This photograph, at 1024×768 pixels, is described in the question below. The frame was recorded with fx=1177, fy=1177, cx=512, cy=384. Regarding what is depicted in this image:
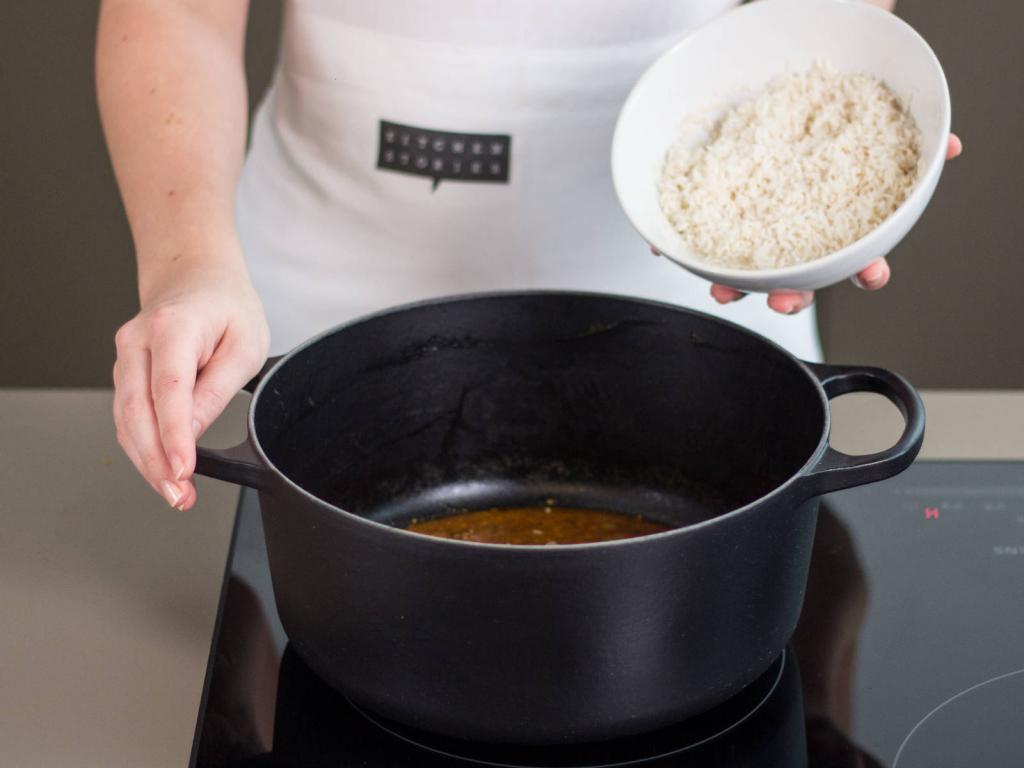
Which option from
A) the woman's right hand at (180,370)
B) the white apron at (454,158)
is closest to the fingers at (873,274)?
the white apron at (454,158)

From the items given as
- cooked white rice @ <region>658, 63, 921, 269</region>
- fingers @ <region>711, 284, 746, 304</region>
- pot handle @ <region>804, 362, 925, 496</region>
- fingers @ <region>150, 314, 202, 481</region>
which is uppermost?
cooked white rice @ <region>658, 63, 921, 269</region>

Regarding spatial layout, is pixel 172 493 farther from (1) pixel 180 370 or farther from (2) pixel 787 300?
(2) pixel 787 300

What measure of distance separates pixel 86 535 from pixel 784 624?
0.43m

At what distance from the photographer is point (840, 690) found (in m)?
0.59

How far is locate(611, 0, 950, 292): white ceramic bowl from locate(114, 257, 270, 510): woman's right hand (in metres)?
0.26

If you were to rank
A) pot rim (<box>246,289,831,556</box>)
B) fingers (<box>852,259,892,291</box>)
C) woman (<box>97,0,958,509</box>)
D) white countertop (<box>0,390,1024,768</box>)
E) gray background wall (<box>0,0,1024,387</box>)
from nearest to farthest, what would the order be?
pot rim (<box>246,289,831,556</box>) → white countertop (<box>0,390,1024,768</box>) → fingers (<box>852,259,892,291</box>) → woman (<box>97,0,958,509</box>) → gray background wall (<box>0,0,1024,387</box>)

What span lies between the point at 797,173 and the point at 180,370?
Answer: 0.41 meters

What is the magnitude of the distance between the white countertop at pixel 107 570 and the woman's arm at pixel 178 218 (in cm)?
11

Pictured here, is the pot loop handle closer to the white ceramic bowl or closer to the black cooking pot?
the black cooking pot

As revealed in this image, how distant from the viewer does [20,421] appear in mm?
857

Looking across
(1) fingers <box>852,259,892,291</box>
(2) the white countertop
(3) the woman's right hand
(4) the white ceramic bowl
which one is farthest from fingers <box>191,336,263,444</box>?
(1) fingers <box>852,259,892,291</box>

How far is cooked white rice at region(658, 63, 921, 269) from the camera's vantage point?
72 centimetres

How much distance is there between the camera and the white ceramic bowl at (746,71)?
0.73 m

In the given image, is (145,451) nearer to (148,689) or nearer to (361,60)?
(148,689)
